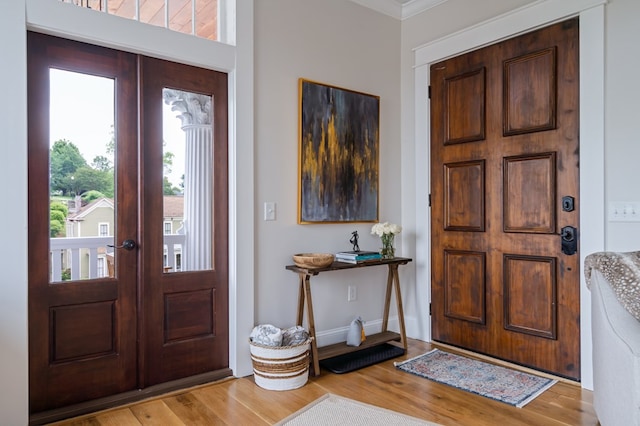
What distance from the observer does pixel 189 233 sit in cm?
277

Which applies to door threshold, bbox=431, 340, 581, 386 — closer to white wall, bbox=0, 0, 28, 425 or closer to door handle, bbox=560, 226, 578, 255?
door handle, bbox=560, 226, 578, 255

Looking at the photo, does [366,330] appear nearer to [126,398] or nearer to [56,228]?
[126,398]

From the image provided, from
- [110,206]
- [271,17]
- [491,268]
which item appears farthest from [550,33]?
[110,206]

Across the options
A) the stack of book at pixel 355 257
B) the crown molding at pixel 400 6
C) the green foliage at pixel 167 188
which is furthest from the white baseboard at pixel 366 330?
the crown molding at pixel 400 6

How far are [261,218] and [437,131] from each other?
161 cm

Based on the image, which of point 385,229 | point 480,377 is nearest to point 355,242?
point 385,229

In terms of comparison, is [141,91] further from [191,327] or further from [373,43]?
[373,43]

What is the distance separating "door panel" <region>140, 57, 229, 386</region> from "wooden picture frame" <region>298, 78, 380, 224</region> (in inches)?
24.1

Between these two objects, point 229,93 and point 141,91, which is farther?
point 229,93

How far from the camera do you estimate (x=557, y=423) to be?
A: 220 centimetres

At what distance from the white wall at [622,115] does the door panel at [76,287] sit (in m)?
2.81

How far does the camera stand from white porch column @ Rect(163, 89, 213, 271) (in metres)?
2.75

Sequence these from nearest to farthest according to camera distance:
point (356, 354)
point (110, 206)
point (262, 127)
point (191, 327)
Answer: point (110, 206) → point (191, 327) → point (262, 127) → point (356, 354)

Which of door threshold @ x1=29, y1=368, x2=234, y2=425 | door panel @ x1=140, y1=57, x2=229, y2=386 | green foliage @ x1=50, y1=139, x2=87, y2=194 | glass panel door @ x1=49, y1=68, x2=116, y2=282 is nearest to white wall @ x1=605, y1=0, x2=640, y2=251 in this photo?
door panel @ x1=140, y1=57, x2=229, y2=386
